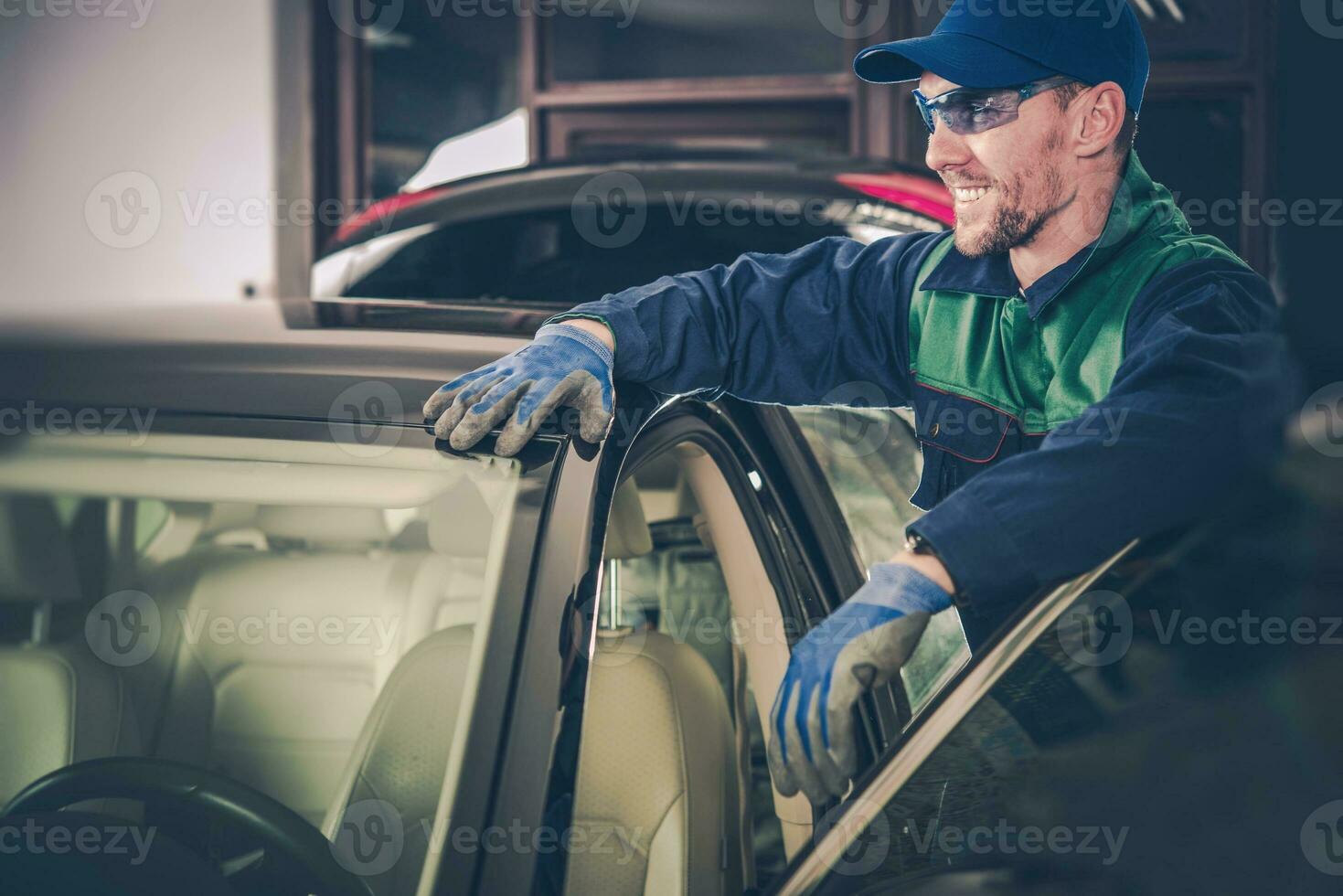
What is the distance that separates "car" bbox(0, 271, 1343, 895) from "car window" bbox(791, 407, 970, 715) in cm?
22

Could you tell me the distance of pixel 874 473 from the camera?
2350mm

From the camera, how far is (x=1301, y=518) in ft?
3.67

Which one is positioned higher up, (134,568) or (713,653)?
(134,568)

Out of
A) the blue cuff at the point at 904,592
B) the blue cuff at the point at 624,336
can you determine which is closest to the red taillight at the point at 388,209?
the blue cuff at the point at 624,336

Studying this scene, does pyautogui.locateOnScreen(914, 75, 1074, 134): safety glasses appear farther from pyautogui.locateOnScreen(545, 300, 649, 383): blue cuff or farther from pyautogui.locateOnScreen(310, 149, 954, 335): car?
pyautogui.locateOnScreen(310, 149, 954, 335): car

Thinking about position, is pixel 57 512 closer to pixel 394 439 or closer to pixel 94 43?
pixel 394 439

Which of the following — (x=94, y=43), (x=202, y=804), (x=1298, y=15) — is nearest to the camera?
(x=202, y=804)

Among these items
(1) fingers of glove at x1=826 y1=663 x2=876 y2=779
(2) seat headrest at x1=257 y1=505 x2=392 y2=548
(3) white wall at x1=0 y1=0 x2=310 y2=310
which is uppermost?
(3) white wall at x1=0 y1=0 x2=310 y2=310

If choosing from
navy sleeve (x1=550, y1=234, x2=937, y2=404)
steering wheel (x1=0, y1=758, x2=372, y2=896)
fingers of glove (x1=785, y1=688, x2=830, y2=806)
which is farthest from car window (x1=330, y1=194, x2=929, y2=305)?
fingers of glove (x1=785, y1=688, x2=830, y2=806)

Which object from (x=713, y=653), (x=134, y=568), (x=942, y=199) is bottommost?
(x=713, y=653)

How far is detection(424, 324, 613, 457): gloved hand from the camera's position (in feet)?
4.01

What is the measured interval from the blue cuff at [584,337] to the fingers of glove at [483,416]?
0.17 m

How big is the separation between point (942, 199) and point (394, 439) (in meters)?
1.78

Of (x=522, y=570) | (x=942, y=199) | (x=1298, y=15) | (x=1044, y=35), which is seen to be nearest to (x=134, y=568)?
(x=522, y=570)
